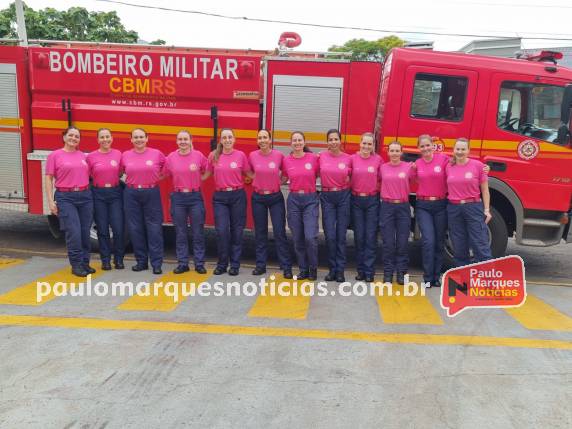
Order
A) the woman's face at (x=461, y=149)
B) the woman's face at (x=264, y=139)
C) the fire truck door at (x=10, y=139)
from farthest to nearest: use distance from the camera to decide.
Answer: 1. the fire truck door at (x=10, y=139)
2. the woman's face at (x=264, y=139)
3. the woman's face at (x=461, y=149)

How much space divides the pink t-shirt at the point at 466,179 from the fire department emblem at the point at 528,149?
3.15 ft

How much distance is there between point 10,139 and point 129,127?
1.63m

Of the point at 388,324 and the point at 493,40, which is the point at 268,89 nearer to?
the point at 388,324

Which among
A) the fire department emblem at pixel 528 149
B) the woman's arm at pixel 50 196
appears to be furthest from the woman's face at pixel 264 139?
the fire department emblem at pixel 528 149

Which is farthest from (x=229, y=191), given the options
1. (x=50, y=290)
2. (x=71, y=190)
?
(x=50, y=290)

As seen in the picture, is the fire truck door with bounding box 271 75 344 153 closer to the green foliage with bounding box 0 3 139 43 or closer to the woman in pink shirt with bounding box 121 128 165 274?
the woman in pink shirt with bounding box 121 128 165 274

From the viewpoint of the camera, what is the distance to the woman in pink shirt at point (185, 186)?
5742 mm

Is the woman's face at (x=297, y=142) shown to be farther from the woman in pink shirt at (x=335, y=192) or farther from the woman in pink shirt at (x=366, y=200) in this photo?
the woman in pink shirt at (x=366, y=200)

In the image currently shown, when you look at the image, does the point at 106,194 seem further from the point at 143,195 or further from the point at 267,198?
the point at 267,198

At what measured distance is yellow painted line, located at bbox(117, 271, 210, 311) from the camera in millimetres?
4941

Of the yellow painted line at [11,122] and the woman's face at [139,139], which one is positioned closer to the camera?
the woman's face at [139,139]

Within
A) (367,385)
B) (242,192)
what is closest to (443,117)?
(242,192)

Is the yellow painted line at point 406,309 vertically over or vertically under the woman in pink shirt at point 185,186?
under

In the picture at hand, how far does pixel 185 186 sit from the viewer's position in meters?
5.79
